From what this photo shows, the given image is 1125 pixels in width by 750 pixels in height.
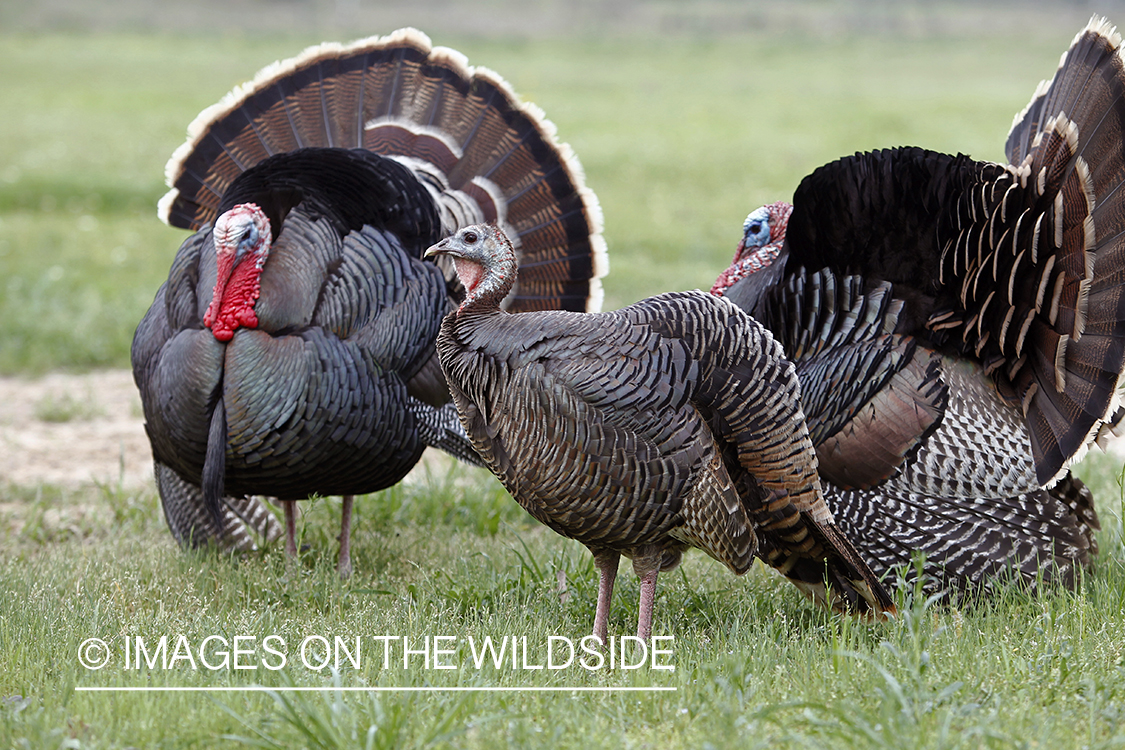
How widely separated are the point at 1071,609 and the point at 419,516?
8.88 feet

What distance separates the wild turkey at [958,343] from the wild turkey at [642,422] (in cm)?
39

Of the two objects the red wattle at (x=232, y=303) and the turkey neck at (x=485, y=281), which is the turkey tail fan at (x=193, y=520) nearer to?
the red wattle at (x=232, y=303)

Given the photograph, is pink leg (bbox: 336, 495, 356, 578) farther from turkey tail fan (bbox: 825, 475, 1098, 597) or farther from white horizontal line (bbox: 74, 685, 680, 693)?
turkey tail fan (bbox: 825, 475, 1098, 597)

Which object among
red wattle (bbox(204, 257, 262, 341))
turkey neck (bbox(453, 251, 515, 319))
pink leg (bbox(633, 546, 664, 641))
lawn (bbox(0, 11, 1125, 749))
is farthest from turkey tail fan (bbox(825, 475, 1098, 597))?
red wattle (bbox(204, 257, 262, 341))

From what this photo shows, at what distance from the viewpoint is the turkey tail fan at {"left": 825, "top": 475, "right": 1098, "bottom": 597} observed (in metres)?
3.67

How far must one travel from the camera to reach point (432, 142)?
16.5 ft

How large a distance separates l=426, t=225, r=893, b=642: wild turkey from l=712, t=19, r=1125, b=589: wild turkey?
1.28 ft

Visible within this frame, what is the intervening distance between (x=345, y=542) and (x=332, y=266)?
112 cm

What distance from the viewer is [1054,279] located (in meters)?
3.52

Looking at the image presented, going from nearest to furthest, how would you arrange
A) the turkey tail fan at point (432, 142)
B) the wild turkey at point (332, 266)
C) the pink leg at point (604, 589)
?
1. the pink leg at point (604, 589)
2. the wild turkey at point (332, 266)
3. the turkey tail fan at point (432, 142)

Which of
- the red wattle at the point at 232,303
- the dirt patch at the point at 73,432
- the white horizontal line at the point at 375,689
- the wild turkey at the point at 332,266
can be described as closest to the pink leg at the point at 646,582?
the white horizontal line at the point at 375,689

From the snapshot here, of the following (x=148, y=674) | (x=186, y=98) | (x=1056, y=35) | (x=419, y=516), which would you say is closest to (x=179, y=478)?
(x=419, y=516)

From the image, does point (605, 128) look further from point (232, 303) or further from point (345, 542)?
point (232, 303)
